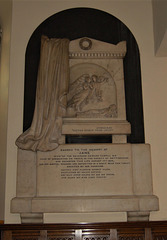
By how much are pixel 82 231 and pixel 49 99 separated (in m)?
1.78

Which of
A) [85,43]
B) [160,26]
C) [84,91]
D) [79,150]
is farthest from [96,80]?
[160,26]

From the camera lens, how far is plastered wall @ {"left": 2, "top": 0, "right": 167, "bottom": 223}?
4.37m

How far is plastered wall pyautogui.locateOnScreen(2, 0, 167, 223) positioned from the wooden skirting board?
17 centimetres

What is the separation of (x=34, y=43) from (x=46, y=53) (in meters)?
0.37

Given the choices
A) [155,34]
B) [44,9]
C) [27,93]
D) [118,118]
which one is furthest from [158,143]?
[44,9]

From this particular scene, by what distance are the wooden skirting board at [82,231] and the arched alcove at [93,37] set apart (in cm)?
120

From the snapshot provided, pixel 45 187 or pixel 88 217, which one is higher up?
pixel 45 187

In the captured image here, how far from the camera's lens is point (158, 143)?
4.61m

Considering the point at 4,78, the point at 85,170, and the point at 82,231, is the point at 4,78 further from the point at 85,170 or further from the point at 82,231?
the point at 82,231

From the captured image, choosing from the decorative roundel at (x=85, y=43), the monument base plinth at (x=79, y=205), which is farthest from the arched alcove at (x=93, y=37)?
the monument base plinth at (x=79, y=205)

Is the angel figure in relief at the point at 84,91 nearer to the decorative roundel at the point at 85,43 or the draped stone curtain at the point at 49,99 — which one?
the draped stone curtain at the point at 49,99

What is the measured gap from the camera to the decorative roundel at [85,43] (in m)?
4.82

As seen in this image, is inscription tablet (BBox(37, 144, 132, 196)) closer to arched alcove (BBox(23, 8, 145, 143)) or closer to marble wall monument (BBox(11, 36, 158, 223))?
marble wall monument (BBox(11, 36, 158, 223))

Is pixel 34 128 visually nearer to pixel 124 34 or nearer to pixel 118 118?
pixel 118 118
